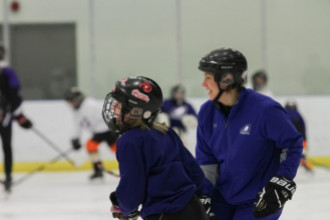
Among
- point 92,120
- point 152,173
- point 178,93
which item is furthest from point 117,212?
point 178,93

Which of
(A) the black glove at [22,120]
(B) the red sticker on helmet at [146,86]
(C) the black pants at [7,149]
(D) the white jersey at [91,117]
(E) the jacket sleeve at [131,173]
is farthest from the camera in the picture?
(D) the white jersey at [91,117]

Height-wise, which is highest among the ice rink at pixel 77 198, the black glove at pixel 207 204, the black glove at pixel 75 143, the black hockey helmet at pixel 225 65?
the black hockey helmet at pixel 225 65

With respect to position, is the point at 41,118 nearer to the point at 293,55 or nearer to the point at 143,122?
the point at 293,55

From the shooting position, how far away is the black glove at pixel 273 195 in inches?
92.1

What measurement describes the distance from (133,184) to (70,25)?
23.7 feet

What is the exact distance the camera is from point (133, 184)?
2.08m

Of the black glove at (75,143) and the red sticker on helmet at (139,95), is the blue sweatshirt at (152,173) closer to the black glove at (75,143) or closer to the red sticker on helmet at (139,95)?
the red sticker on helmet at (139,95)

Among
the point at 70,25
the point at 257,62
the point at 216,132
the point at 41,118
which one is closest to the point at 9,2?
the point at 70,25

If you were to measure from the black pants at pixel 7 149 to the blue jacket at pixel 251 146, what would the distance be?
4058mm

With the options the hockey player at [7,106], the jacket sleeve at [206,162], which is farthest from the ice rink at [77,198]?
the jacket sleeve at [206,162]

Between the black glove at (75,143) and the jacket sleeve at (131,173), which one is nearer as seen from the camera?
the jacket sleeve at (131,173)

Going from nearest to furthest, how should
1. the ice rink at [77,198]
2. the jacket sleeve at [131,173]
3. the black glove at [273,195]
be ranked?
1. the jacket sleeve at [131,173]
2. the black glove at [273,195]
3. the ice rink at [77,198]

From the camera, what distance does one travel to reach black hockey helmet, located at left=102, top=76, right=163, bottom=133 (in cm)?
213

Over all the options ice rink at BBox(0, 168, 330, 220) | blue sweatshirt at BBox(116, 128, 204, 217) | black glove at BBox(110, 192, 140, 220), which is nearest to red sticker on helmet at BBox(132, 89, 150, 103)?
blue sweatshirt at BBox(116, 128, 204, 217)
